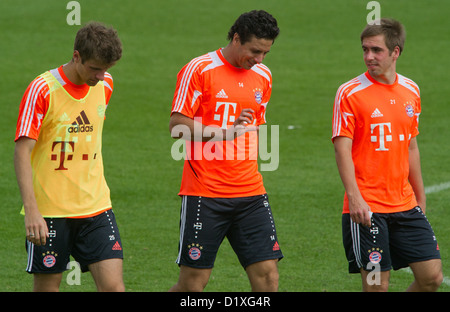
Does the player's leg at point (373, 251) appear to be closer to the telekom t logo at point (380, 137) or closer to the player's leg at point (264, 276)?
the telekom t logo at point (380, 137)

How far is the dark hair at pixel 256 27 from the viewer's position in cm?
597

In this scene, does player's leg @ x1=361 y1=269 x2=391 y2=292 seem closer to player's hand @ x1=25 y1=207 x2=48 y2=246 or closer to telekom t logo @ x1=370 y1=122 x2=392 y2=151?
telekom t logo @ x1=370 y1=122 x2=392 y2=151

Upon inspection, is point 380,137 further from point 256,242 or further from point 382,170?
point 256,242

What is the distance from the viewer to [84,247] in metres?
5.70

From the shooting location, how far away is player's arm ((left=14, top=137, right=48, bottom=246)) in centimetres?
531

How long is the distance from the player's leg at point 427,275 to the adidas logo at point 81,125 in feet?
8.14

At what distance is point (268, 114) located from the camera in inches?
608

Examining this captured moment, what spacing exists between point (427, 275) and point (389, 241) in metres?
0.35

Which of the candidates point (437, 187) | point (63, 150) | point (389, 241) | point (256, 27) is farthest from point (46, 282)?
point (437, 187)

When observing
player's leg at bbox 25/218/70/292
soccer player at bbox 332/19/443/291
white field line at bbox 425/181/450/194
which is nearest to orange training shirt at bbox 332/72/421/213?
soccer player at bbox 332/19/443/291

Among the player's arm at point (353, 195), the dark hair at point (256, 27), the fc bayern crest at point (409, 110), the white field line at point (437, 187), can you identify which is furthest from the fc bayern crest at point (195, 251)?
the white field line at point (437, 187)

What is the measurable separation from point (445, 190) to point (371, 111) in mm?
5245

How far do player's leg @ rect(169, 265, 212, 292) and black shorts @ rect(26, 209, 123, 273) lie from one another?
63cm

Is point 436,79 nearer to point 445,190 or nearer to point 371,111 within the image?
point 445,190
